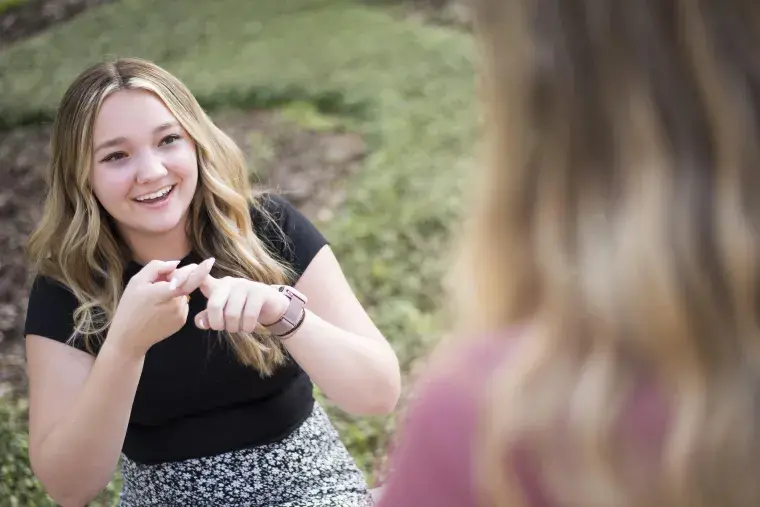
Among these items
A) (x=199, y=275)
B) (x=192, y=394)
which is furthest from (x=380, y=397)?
(x=199, y=275)

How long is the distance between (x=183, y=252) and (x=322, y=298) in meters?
0.37

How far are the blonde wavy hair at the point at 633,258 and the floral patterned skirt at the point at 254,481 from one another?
1.40 metres

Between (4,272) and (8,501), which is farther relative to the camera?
(4,272)

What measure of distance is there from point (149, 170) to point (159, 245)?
0.71 ft

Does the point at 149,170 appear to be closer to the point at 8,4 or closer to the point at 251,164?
the point at 251,164

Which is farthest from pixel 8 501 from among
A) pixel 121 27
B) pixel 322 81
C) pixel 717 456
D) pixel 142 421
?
pixel 121 27

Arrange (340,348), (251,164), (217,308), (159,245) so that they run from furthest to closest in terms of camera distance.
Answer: (251,164) < (159,245) < (340,348) < (217,308)

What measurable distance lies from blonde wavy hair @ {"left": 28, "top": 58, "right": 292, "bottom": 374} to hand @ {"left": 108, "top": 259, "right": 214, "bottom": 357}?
24 centimetres

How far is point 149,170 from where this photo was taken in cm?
213

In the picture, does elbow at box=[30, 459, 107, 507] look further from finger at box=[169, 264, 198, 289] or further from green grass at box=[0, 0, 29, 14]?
green grass at box=[0, 0, 29, 14]

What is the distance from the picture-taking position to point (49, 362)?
6.91 ft

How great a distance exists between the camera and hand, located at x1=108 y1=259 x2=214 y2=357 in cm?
186

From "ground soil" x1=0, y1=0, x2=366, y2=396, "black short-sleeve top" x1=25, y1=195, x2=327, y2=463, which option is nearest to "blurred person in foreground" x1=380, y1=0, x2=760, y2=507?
"black short-sleeve top" x1=25, y1=195, x2=327, y2=463

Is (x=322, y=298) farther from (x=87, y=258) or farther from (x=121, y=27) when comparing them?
(x=121, y=27)
